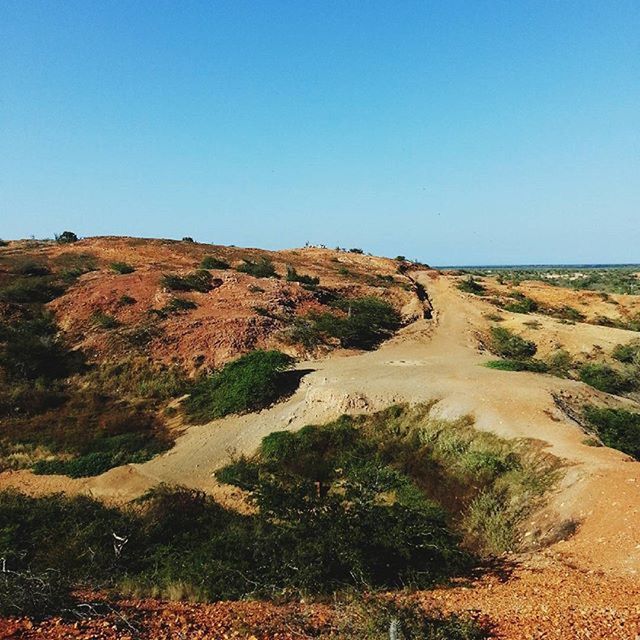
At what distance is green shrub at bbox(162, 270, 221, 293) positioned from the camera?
37.4m

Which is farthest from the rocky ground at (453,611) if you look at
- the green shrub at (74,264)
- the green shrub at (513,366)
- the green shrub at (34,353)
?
the green shrub at (74,264)

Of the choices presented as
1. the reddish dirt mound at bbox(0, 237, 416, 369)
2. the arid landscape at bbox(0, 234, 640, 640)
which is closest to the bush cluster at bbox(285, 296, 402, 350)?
the arid landscape at bbox(0, 234, 640, 640)

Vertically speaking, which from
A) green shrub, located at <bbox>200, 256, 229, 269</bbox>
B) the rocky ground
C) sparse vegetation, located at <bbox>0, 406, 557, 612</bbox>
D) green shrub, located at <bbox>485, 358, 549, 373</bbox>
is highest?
green shrub, located at <bbox>200, 256, 229, 269</bbox>

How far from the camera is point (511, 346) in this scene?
34406mm

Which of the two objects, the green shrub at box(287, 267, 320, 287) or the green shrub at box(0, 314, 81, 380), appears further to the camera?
the green shrub at box(287, 267, 320, 287)

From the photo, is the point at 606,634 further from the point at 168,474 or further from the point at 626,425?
the point at 168,474

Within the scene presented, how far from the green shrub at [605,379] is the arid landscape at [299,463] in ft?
0.52

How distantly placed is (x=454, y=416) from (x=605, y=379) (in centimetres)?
1346

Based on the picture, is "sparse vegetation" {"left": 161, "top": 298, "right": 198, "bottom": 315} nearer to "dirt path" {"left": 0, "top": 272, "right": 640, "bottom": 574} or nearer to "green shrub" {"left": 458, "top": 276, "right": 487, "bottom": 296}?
"dirt path" {"left": 0, "top": 272, "right": 640, "bottom": 574}

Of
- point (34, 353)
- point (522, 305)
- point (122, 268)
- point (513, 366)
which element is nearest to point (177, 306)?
point (34, 353)

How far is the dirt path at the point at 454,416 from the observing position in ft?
36.7

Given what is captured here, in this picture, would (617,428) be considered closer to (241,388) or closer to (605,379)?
(605,379)

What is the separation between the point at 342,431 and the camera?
65.1ft

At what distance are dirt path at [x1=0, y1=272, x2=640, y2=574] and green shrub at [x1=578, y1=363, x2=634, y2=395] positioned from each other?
225 inches
